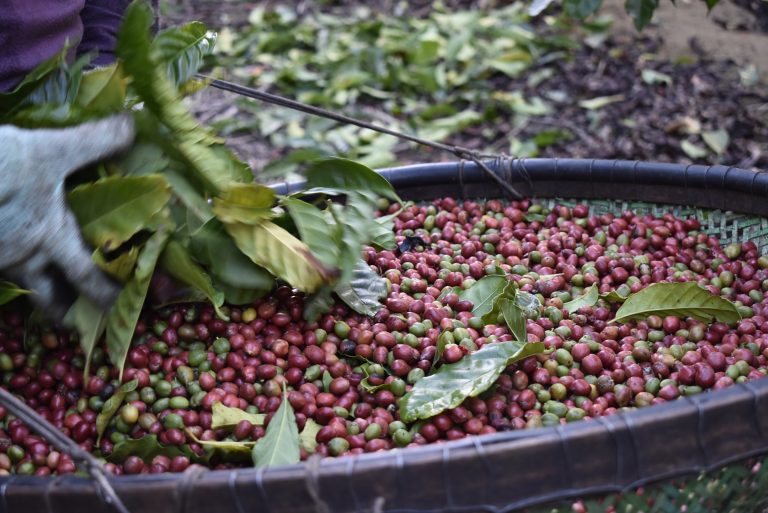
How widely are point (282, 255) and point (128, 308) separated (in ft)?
0.95

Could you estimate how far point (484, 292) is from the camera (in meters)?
1.79

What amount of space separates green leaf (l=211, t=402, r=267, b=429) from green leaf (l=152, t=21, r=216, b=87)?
2.25 feet

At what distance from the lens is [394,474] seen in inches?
44.5

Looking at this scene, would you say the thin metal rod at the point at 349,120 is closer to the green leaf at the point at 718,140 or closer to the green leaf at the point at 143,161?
the green leaf at the point at 143,161

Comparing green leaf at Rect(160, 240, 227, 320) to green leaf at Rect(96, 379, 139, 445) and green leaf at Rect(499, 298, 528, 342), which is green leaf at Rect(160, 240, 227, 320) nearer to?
green leaf at Rect(96, 379, 139, 445)

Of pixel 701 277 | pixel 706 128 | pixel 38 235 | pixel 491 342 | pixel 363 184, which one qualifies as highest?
pixel 38 235

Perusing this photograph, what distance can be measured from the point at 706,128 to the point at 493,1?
6.69ft

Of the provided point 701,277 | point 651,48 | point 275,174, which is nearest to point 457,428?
point 701,277

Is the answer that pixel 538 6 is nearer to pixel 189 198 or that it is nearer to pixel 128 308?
pixel 189 198

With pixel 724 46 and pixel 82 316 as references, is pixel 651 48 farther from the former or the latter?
pixel 82 316

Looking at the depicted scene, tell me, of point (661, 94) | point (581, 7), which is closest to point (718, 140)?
point (661, 94)

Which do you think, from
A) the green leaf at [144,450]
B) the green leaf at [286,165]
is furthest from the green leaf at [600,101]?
the green leaf at [144,450]

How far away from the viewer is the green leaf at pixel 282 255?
154 cm

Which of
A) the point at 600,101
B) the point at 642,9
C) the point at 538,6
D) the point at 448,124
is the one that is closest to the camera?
the point at 538,6
